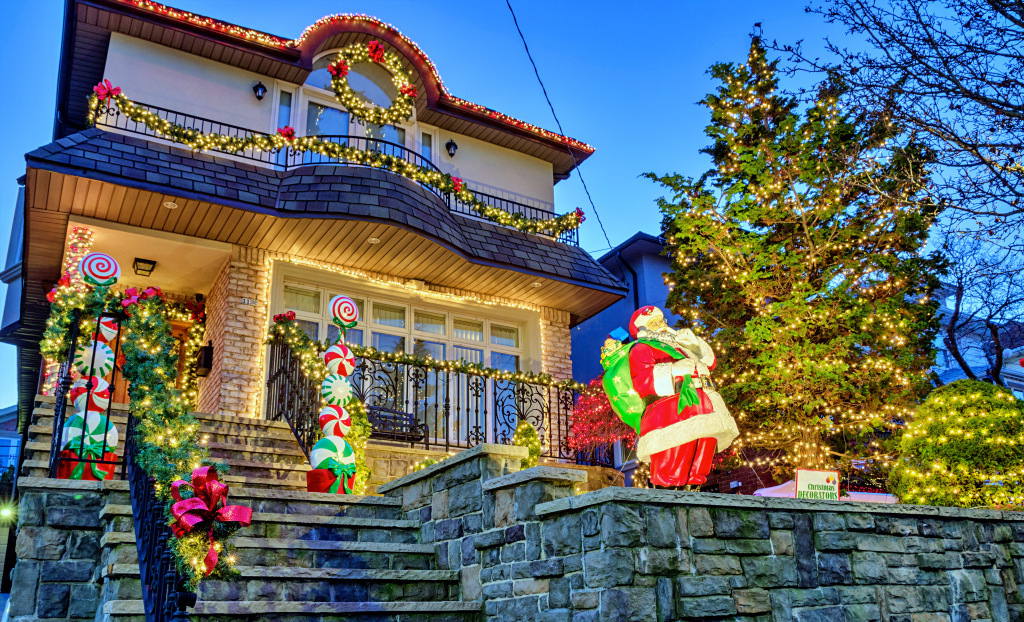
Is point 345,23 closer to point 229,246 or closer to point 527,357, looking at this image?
point 229,246

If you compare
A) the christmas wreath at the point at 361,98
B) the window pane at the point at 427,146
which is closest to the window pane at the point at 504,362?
the window pane at the point at 427,146

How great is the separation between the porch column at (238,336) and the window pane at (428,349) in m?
2.36

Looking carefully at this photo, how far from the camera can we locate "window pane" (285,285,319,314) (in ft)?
35.4

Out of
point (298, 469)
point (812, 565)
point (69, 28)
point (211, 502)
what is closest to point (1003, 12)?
point (812, 565)

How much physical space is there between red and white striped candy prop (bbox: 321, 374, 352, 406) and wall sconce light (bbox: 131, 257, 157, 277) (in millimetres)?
4464

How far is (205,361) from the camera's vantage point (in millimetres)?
10172

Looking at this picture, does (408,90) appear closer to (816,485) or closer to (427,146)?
(427,146)

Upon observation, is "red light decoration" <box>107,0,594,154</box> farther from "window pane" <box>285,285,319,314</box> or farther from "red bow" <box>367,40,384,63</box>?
"window pane" <box>285,285,319,314</box>

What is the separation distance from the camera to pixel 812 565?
14.4 ft

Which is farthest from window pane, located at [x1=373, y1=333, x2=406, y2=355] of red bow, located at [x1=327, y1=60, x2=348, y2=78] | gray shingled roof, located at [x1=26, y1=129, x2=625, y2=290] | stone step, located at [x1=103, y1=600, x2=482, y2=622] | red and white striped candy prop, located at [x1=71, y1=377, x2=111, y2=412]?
stone step, located at [x1=103, y1=600, x2=482, y2=622]

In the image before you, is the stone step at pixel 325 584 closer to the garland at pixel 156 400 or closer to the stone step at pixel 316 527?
the garland at pixel 156 400

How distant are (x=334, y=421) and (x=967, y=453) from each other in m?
5.17

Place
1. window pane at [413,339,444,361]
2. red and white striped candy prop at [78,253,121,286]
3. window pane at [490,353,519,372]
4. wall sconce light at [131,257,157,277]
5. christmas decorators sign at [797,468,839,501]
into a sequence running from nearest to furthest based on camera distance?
christmas decorators sign at [797,468,839,501], red and white striped candy prop at [78,253,121,286], wall sconce light at [131,257,157,277], window pane at [413,339,444,361], window pane at [490,353,519,372]

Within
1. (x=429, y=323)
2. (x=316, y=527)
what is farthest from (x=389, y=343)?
(x=316, y=527)
